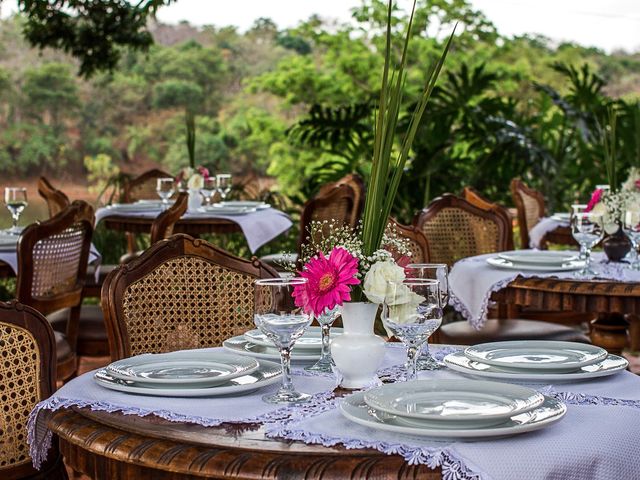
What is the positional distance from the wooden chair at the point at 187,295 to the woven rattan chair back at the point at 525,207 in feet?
10.2

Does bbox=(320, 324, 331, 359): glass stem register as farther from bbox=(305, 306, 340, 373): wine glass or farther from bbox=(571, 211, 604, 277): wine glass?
bbox=(571, 211, 604, 277): wine glass

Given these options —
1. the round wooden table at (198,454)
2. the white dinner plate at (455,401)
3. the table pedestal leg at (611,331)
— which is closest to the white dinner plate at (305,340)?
the white dinner plate at (455,401)

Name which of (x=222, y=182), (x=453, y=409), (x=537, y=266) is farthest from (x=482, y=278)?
(x=222, y=182)

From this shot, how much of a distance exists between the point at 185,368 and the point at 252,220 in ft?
11.5

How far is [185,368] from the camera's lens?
1827mm

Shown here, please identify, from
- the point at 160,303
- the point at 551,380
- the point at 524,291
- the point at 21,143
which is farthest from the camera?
the point at 21,143

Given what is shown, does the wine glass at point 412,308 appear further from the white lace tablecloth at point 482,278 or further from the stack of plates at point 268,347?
the white lace tablecloth at point 482,278

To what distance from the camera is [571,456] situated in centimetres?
138

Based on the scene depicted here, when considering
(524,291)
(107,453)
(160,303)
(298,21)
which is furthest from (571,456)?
(298,21)

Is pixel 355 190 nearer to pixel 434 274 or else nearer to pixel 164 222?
pixel 164 222

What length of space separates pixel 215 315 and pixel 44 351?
20.4 inches

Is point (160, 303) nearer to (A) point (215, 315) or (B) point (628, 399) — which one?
(A) point (215, 315)

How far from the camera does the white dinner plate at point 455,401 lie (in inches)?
56.4

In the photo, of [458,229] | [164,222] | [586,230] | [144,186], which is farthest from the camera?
[144,186]
